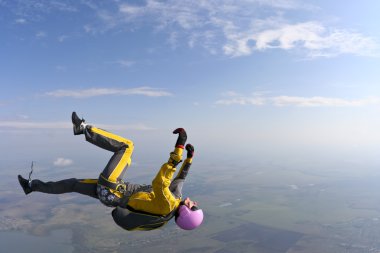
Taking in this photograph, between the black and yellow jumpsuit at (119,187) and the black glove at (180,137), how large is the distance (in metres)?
0.86

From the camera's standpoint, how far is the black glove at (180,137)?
4.71m

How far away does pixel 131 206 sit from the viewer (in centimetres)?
551

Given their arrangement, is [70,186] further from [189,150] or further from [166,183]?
[189,150]

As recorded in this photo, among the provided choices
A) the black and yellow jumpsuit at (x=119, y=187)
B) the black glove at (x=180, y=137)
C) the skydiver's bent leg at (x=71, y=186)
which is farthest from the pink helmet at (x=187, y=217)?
the skydiver's bent leg at (x=71, y=186)

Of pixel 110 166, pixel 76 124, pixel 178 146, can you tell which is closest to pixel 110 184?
pixel 110 166

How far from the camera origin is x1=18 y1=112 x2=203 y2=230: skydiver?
5375 mm

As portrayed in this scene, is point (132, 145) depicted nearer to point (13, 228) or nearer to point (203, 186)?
point (13, 228)

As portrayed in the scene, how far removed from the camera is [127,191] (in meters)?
5.95

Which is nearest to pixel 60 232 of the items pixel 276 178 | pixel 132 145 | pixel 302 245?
pixel 302 245

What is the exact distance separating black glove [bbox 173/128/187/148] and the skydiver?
51 centimetres

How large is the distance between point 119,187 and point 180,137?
6.41 ft

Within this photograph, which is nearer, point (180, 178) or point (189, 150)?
point (189, 150)

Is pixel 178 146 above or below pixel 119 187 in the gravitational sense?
above

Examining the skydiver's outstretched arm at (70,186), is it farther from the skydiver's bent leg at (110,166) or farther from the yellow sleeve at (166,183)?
the yellow sleeve at (166,183)
